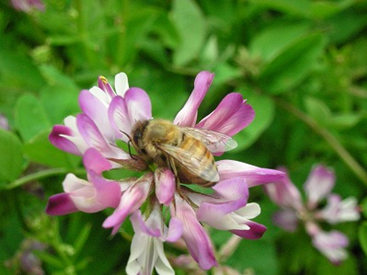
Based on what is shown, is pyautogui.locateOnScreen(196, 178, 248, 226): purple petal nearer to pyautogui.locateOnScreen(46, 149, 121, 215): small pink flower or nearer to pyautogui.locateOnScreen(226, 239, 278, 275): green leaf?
pyautogui.locateOnScreen(46, 149, 121, 215): small pink flower

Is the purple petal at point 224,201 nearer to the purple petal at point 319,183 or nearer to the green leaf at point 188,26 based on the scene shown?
the purple petal at point 319,183

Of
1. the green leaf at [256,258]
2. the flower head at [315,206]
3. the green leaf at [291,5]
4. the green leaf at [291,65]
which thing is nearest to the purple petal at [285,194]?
the flower head at [315,206]

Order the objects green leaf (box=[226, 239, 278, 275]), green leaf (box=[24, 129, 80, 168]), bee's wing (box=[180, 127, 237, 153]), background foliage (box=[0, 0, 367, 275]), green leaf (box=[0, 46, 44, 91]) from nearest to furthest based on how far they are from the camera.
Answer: bee's wing (box=[180, 127, 237, 153]), green leaf (box=[24, 129, 80, 168]), background foliage (box=[0, 0, 367, 275]), green leaf (box=[226, 239, 278, 275]), green leaf (box=[0, 46, 44, 91])

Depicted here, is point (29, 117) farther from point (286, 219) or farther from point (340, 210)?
point (340, 210)

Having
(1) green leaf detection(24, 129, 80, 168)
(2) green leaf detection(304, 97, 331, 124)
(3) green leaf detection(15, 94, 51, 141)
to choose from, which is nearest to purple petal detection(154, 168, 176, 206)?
(1) green leaf detection(24, 129, 80, 168)

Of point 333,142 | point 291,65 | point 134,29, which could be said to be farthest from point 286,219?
point 134,29
